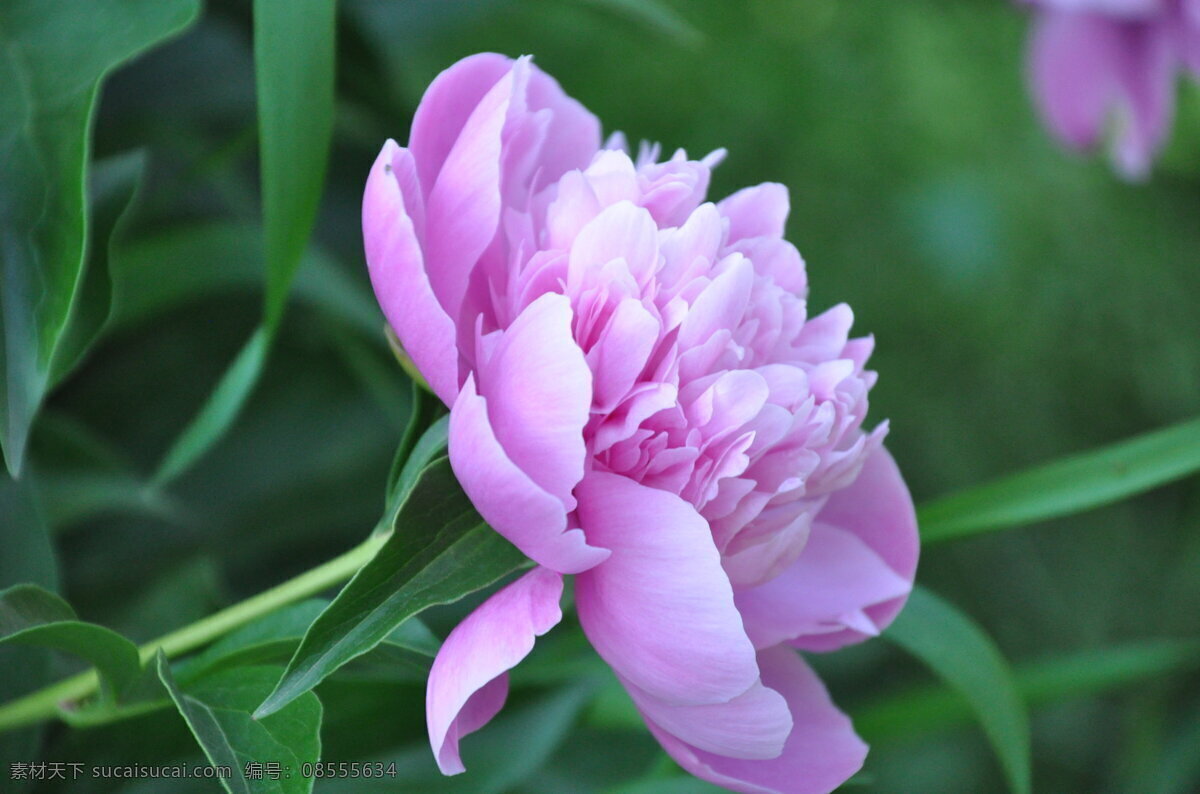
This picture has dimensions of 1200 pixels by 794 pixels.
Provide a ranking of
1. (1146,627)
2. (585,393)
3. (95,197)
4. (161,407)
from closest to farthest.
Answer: (585,393) → (95,197) → (161,407) → (1146,627)

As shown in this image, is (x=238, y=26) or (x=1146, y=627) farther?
(x=1146, y=627)

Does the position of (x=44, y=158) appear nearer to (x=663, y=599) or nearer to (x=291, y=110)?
(x=291, y=110)

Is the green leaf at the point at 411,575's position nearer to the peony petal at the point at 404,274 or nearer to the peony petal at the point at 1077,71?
the peony petal at the point at 404,274

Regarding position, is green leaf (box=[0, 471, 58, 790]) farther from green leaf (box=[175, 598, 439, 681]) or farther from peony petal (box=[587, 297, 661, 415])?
peony petal (box=[587, 297, 661, 415])

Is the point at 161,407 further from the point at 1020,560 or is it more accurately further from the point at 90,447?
the point at 1020,560

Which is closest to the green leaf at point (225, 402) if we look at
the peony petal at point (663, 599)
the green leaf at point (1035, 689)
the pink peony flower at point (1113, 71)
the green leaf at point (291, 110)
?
the green leaf at point (291, 110)

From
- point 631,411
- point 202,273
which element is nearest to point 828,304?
point 202,273

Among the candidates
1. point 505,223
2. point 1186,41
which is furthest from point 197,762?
point 1186,41
